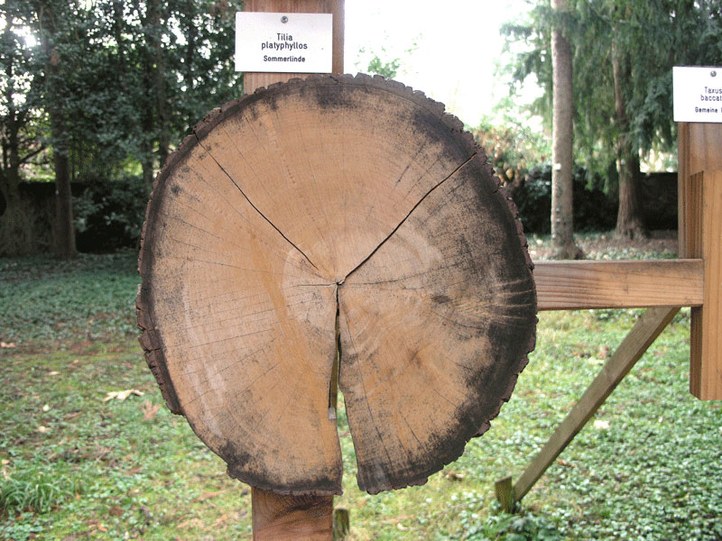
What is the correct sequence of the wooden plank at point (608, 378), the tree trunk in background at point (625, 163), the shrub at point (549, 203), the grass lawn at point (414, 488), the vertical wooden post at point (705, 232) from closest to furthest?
the vertical wooden post at point (705, 232)
the wooden plank at point (608, 378)
the grass lawn at point (414, 488)
the tree trunk in background at point (625, 163)
the shrub at point (549, 203)

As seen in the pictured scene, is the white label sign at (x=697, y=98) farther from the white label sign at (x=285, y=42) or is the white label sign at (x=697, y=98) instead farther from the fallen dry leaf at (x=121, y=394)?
the fallen dry leaf at (x=121, y=394)

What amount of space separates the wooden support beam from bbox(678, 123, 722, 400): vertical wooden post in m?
0.12

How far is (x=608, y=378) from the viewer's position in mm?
2359

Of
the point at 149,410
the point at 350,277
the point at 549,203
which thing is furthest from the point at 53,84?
the point at 549,203

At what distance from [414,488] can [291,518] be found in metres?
2.50

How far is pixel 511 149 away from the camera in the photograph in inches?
524

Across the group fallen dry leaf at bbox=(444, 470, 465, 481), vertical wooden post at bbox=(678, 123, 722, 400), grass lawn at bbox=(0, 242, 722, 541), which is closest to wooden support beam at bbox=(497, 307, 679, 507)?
vertical wooden post at bbox=(678, 123, 722, 400)

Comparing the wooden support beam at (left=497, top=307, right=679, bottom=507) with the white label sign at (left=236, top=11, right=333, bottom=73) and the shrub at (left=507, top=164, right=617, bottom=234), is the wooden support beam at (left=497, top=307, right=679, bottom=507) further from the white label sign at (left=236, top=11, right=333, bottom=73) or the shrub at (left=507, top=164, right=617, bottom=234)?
the shrub at (left=507, top=164, right=617, bottom=234)

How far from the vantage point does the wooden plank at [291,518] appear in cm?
143

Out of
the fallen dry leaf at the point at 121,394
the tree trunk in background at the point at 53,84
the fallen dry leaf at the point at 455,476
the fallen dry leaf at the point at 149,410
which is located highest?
the tree trunk in background at the point at 53,84

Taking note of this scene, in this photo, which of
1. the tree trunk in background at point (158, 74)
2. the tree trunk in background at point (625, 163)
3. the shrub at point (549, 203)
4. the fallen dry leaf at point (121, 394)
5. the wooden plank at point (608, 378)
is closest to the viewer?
the wooden plank at point (608, 378)

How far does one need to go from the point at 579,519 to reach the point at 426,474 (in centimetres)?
239

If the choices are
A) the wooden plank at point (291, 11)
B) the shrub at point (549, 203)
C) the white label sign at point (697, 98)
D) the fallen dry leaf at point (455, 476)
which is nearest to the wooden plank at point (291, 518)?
the wooden plank at point (291, 11)

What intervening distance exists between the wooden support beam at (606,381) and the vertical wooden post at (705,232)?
0.12 m
